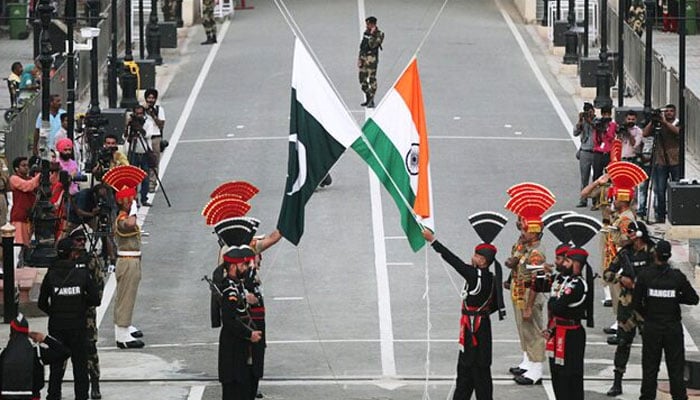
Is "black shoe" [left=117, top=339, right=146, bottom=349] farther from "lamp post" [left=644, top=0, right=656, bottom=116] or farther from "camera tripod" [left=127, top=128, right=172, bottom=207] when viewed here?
"lamp post" [left=644, top=0, right=656, bottom=116]

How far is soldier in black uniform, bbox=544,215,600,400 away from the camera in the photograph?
67.6ft

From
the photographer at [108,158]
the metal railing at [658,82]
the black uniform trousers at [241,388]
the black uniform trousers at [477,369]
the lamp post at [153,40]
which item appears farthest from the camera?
the lamp post at [153,40]

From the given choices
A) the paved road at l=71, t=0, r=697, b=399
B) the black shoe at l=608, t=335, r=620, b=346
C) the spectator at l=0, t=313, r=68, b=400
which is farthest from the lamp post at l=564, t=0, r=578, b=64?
the spectator at l=0, t=313, r=68, b=400

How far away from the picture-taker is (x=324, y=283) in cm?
2783

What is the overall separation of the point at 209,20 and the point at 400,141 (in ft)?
88.0

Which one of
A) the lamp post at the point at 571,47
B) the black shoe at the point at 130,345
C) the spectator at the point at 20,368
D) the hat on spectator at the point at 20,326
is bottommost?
the lamp post at the point at 571,47

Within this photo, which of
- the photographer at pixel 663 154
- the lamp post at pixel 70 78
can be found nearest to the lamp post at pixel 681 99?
the photographer at pixel 663 154

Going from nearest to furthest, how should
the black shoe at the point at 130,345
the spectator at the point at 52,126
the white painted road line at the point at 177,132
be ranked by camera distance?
1. the black shoe at the point at 130,345
2. the white painted road line at the point at 177,132
3. the spectator at the point at 52,126

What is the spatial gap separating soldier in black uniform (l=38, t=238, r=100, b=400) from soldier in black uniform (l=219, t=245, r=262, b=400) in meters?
1.59

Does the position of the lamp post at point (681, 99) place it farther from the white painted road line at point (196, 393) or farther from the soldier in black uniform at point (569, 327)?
the white painted road line at point (196, 393)

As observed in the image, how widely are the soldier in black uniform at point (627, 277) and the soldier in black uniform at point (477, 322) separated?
1.53 meters

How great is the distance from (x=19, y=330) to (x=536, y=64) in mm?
28583

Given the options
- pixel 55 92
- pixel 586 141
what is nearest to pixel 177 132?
pixel 55 92

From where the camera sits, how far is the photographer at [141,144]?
1271 inches
